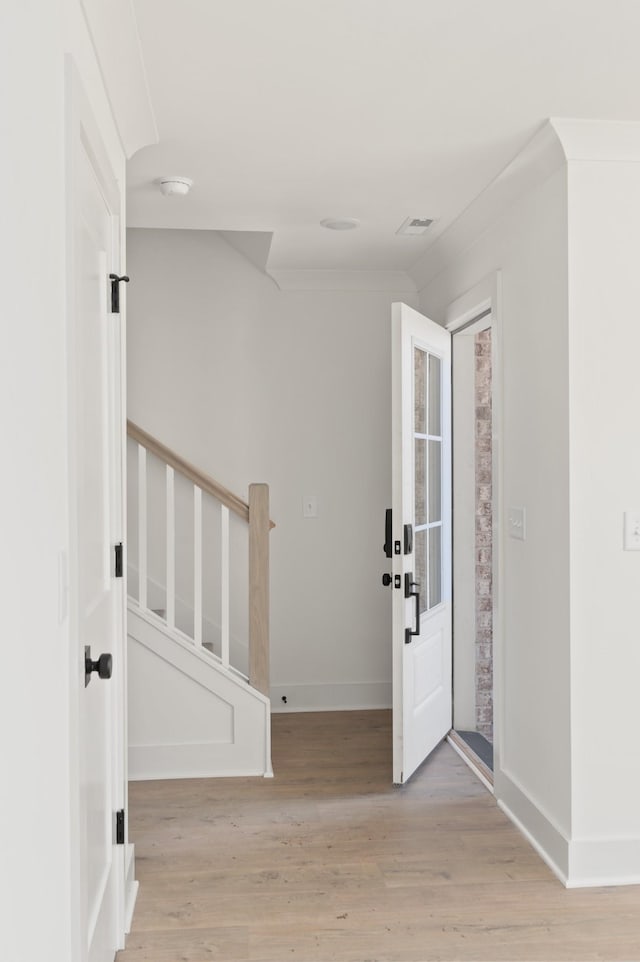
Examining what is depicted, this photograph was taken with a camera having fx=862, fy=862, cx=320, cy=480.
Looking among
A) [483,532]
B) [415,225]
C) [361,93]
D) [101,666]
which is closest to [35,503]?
[101,666]

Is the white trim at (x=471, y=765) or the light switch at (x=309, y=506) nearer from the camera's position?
the white trim at (x=471, y=765)

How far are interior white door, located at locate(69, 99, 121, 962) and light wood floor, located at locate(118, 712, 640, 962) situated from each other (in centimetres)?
42

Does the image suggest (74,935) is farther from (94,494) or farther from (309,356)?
(309,356)

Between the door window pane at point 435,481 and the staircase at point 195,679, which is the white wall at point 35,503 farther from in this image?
the door window pane at point 435,481

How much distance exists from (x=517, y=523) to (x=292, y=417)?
1867 mm

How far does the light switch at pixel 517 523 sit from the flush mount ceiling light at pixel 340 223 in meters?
1.43

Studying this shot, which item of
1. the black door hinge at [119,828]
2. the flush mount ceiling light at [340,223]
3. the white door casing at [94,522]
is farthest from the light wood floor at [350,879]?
the flush mount ceiling light at [340,223]

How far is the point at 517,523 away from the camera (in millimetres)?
3193

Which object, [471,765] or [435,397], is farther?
[435,397]

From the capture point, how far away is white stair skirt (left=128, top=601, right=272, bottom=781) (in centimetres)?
365

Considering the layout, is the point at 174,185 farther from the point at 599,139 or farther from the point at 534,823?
the point at 534,823

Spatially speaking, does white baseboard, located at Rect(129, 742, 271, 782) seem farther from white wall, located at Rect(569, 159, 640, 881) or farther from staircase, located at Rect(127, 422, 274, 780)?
white wall, located at Rect(569, 159, 640, 881)

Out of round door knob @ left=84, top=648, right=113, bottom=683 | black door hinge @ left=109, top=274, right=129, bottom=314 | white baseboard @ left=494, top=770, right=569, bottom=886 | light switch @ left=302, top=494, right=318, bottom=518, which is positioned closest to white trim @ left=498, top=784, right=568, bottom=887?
white baseboard @ left=494, top=770, right=569, bottom=886

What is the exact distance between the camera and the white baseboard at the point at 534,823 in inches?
109
